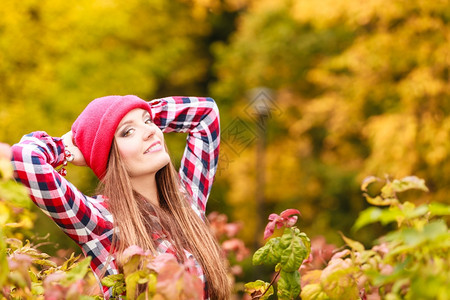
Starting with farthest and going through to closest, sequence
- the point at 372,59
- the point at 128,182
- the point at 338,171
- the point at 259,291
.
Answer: the point at 338,171 → the point at 372,59 → the point at 128,182 → the point at 259,291

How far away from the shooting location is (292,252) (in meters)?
1.31

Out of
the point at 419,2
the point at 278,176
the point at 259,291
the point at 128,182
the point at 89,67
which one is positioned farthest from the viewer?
the point at 278,176

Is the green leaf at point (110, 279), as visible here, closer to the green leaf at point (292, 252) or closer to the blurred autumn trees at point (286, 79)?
the green leaf at point (292, 252)

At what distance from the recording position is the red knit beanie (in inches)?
72.3

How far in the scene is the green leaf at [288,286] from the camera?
1.33 m

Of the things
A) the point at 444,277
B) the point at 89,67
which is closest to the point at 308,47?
the point at 89,67

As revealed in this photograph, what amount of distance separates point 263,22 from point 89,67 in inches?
163

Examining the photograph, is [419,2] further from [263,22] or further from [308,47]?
[263,22]

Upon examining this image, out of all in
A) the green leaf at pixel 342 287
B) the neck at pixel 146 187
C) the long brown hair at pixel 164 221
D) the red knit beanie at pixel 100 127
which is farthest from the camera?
the neck at pixel 146 187

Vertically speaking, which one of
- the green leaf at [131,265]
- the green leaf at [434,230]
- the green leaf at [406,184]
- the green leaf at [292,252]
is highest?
the green leaf at [406,184]

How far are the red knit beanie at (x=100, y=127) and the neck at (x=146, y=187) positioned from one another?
0.12 meters

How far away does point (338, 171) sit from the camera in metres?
10.7

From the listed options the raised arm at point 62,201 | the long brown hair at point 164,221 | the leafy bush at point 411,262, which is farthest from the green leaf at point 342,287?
the raised arm at point 62,201

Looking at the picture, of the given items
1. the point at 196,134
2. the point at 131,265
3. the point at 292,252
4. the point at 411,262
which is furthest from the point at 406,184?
the point at 196,134
